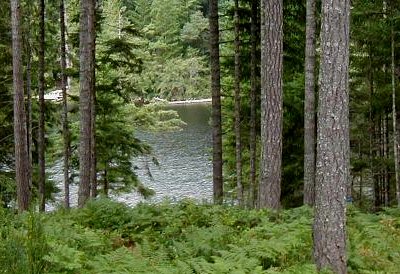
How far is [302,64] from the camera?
12273 mm

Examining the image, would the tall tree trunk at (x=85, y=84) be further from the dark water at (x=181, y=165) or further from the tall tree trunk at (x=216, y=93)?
the dark water at (x=181, y=165)

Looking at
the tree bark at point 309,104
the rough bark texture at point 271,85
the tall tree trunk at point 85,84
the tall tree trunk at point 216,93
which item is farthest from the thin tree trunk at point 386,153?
the tall tree trunk at point 85,84

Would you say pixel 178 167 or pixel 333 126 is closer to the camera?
pixel 333 126

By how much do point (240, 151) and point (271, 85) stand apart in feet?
13.7

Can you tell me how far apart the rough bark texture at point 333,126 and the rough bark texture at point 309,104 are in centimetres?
478

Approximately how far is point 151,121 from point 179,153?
1452 centimetres

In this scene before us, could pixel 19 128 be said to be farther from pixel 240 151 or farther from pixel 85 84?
pixel 240 151

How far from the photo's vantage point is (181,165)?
99.0 ft

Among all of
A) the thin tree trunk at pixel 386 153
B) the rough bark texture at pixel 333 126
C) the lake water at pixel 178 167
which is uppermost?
the rough bark texture at pixel 333 126

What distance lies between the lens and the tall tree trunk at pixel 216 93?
10484mm

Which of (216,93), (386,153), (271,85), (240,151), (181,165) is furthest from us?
(181,165)

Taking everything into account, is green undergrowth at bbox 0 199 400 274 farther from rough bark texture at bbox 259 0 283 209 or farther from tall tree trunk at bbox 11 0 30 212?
tall tree trunk at bbox 11 0 30 212

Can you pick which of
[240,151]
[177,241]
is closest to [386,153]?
[240,151]

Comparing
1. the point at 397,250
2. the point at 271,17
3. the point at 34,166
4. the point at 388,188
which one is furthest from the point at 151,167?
the point at 397,250
